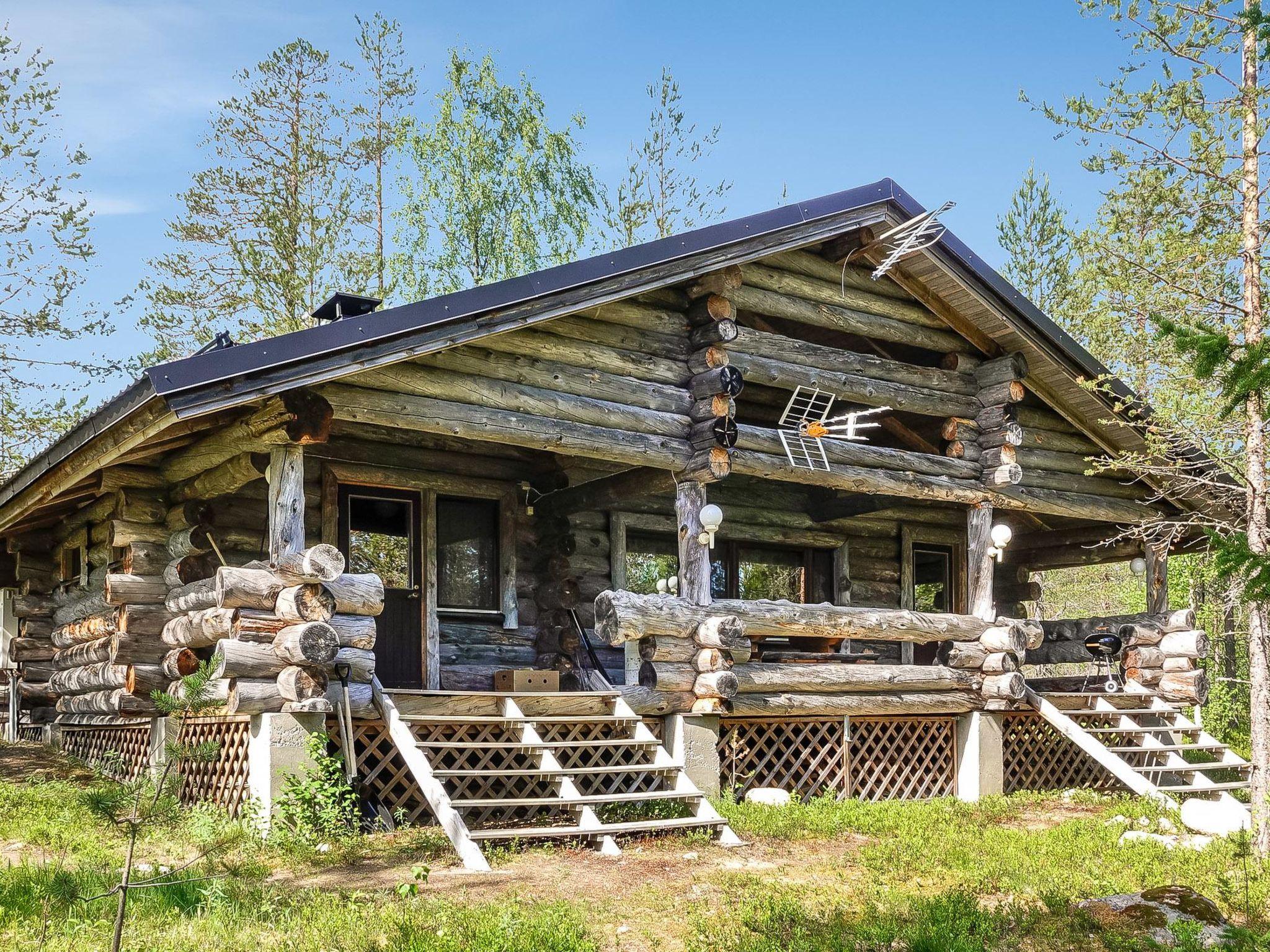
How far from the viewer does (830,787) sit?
12508 millimetres

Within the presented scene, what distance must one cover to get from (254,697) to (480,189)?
19786 mm

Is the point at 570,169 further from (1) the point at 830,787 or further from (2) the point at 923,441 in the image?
(1) the point at 830,787

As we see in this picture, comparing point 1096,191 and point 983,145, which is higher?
point 983,145

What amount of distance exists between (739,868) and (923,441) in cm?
755

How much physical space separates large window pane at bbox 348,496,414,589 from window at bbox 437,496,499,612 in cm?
38

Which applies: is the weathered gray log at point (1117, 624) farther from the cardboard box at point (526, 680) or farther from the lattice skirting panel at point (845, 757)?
the cardboard box at point (526, 680)

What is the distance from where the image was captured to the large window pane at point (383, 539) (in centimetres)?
1312

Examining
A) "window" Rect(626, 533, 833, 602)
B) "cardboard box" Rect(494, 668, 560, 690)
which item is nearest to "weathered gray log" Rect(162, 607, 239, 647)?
"cardboard box" Rect(494, 668, 560, 690)

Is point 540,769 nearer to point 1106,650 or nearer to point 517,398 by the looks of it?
point 517,398

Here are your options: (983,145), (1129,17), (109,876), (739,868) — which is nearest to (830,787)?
(739,868)

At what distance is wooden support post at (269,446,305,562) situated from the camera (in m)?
9.52

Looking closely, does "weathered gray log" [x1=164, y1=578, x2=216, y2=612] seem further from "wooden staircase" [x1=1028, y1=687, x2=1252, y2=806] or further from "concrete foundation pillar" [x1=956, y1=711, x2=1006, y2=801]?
"wooden staircase" [x1=1028, y1=687, x2=1252, y2=806]

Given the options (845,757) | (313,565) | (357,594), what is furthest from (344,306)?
(845,757)

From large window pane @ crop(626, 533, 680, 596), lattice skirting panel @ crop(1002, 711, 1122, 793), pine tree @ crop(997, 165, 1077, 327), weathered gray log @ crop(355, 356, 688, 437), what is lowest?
lattice skirting panel @ crop(1002, 711, 1122, 793)
